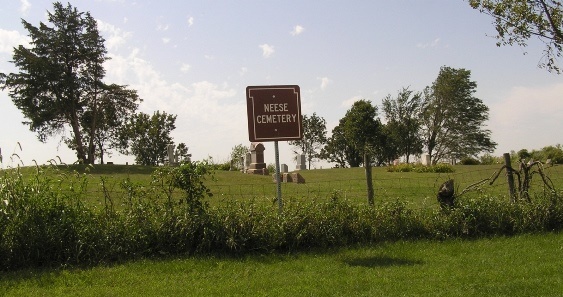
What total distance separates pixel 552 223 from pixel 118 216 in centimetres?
645

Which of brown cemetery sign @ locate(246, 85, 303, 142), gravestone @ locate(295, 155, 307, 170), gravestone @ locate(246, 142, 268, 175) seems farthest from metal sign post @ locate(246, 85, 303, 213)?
gravestone @ locate(295, 155, 307, 170)

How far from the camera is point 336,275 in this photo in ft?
19.3

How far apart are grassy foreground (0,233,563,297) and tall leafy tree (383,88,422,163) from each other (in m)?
47.6

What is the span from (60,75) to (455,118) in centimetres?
3691

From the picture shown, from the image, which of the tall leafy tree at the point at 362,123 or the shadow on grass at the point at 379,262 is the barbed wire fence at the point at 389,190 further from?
the tall leafy tree at the point at 362,123

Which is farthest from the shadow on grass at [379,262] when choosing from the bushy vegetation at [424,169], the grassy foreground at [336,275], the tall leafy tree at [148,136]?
the tall leafy tree at [148,136]

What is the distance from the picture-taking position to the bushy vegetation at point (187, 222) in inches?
254

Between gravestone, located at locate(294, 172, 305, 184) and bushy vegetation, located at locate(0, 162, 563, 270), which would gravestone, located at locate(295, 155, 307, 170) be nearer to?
gravestone, located at locate(294, 172, 305, 184)

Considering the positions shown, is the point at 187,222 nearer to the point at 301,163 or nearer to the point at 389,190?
the point at 389,190

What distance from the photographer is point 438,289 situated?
17.3 feet

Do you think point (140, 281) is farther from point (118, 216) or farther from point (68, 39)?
point (68, 39)

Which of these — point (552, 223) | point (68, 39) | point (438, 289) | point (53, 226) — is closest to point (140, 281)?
point (53, 226)

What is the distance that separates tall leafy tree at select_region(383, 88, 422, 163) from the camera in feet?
177

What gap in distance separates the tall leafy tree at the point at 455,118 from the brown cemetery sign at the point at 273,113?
46.4 meters
